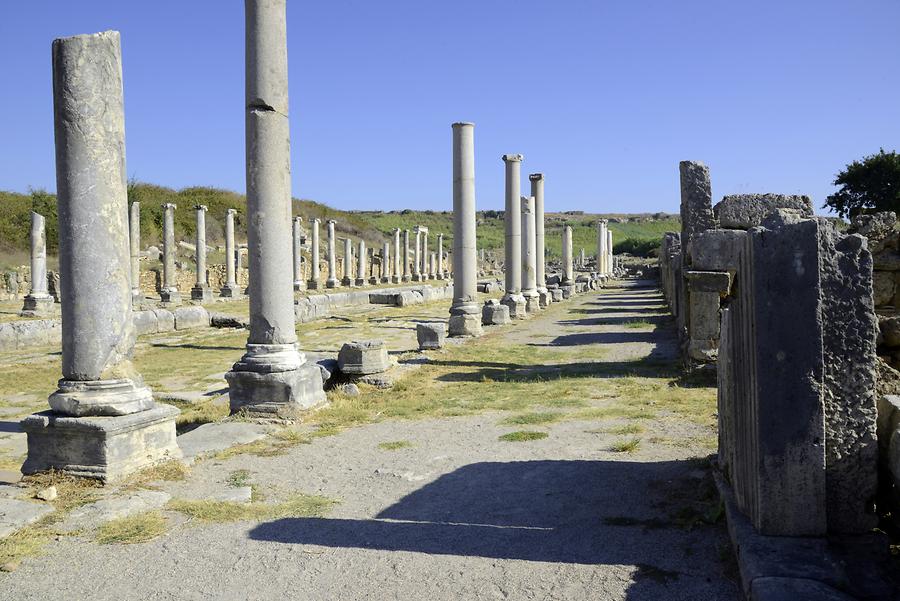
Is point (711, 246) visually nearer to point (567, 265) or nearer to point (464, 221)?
point (464, 221)

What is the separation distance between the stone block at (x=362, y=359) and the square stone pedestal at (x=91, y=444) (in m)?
4.45

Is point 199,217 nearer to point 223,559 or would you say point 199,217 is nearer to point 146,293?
point 146,293

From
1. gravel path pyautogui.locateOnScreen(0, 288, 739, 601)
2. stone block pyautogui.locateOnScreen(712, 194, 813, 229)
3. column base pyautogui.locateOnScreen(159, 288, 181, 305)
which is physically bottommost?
gravel path pyautogui.locateOnScreen(0, 288, 739, 601)

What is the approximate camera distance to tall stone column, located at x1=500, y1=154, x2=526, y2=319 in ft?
70.8

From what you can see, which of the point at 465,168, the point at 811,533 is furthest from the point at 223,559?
the point at 465,168

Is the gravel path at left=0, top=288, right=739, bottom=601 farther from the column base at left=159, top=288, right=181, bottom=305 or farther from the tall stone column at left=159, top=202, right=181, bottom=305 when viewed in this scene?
the tall stone column at left=159, top=202, right=181, bottom=305

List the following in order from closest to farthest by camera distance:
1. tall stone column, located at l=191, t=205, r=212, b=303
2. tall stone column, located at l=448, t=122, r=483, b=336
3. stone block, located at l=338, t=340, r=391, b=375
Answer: stone block, located at l=338, t=340, r=391, b=375, tall stone column, located at l=448, t=122, r=483, b=336, tall stone column, located at l=191, t=205, r=212, b=303

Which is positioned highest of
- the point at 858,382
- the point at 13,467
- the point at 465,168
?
the point at 465,168

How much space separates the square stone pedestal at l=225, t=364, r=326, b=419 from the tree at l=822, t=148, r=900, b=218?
4231 centimetres

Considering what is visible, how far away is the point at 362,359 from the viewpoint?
34.4 feet

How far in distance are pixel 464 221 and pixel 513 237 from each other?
473cm

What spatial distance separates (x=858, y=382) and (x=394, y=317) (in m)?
20.5

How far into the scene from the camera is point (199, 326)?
21.0 meters

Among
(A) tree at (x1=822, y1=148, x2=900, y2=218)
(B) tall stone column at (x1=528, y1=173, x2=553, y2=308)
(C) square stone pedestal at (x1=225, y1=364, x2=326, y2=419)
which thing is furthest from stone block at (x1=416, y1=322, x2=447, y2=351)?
(A) tree at (x1=822, y1=148, x2=900, y2=218)
